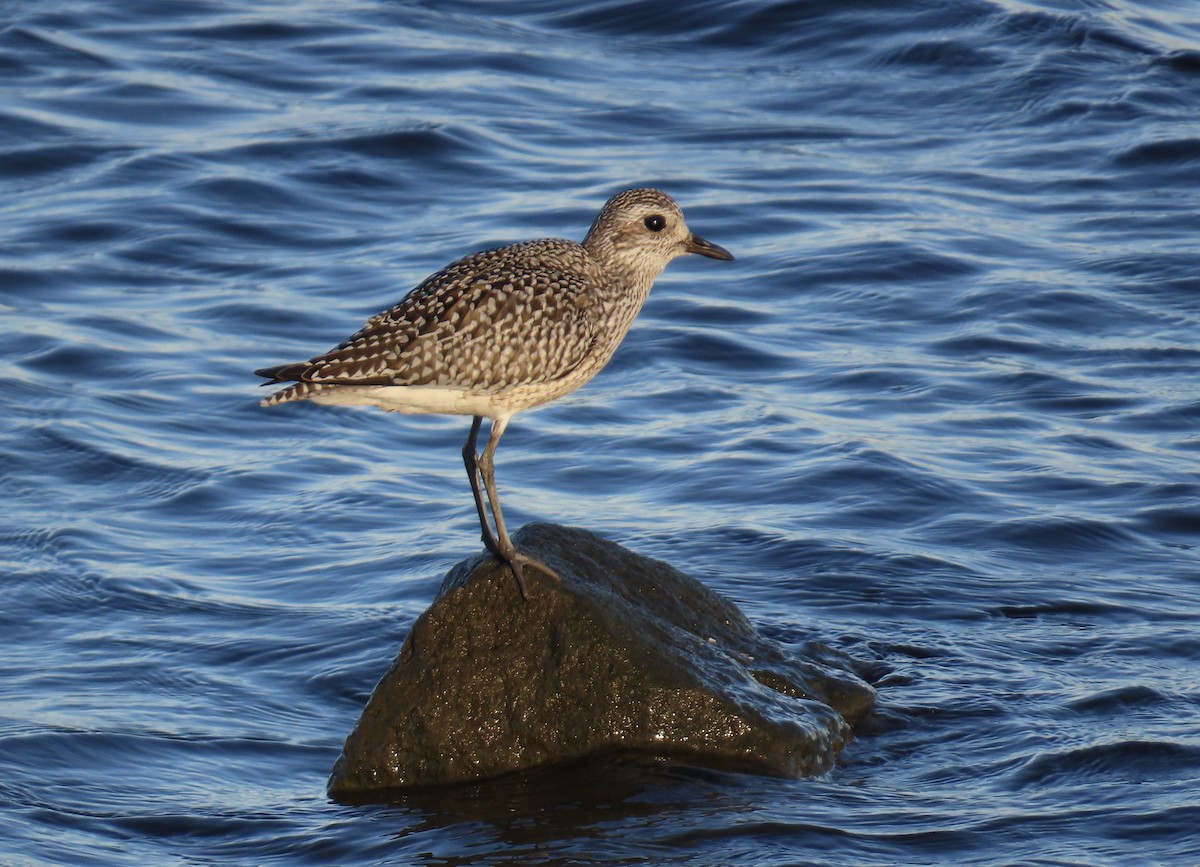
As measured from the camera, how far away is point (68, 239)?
585 inches

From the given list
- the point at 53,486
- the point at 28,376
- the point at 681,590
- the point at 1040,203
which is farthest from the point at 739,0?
the point at 681,590

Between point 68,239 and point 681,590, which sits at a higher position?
point 68,239

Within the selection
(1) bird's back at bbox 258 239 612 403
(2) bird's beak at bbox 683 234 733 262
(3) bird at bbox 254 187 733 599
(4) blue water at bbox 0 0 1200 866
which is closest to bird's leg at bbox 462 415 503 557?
(3) bird at bbox 254 187 733 599

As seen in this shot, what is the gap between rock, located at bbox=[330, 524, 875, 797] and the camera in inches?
272

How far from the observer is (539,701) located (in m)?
6.94

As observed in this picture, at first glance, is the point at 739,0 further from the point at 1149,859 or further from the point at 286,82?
the point at 1149,859

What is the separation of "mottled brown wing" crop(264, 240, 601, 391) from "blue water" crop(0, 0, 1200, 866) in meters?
1.68

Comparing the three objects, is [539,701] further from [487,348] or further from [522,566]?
[487,348]

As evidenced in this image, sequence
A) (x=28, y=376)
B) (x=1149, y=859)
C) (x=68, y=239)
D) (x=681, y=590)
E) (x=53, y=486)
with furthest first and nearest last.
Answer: (x=68, y=239) → (x=28, y=376) → (x=53, y=486) → (x=681, y=590) → (x=1149, y=859)

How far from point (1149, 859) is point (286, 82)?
1405 centimetres

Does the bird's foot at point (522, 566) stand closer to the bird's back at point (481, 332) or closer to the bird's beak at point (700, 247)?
A: the bird's back at point (481, 332)

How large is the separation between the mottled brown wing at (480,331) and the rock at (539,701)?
2.67 ft

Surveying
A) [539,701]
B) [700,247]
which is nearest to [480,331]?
[539,701]

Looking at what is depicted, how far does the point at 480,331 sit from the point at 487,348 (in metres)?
0.08
